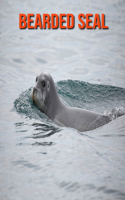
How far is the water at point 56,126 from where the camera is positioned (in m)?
3.97

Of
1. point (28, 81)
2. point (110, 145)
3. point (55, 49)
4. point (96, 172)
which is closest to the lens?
point (96, 172)

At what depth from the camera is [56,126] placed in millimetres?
6227

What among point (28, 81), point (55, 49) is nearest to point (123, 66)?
point (55, 49)

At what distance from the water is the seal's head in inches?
7.4

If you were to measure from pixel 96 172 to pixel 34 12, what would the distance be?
16.6 meters

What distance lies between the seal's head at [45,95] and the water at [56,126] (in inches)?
7.4

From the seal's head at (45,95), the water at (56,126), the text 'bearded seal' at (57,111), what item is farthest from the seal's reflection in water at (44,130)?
the seal's head at (45,95)

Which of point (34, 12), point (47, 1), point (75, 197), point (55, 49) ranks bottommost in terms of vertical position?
point (75, 197)

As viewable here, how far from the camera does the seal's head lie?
6.57 metres

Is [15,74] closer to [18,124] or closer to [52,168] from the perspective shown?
[18,124]

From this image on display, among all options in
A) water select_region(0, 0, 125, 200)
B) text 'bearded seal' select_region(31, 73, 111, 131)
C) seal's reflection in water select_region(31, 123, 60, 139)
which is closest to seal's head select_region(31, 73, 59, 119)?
text 'bearded seal' select_region(31, 73, 111, 131)

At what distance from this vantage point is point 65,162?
4.54m

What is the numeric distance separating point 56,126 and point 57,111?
560 mm

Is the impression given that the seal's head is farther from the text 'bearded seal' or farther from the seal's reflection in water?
the seal's reflection in water
